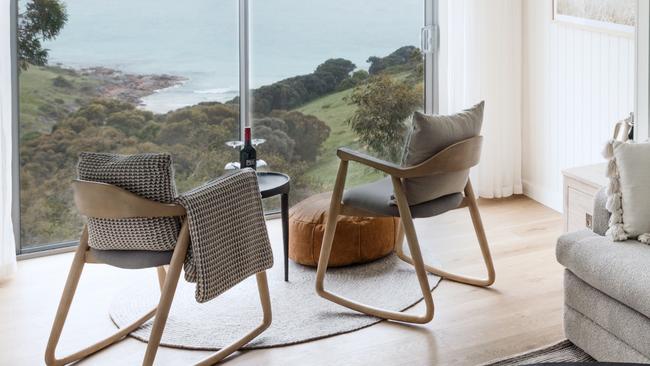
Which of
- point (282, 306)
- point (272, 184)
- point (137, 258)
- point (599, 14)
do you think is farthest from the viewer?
point (599, 14)

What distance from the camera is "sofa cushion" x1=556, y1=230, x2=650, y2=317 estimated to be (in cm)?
305

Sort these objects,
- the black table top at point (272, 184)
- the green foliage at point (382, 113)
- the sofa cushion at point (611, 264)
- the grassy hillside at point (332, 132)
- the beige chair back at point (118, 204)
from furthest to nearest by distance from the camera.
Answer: the green foliage at point (382, 113)
the grassy hillside at point (332, 132)
the black table top at point (272, 184)
the beige chair back at point (118, 204)
the sofa cushion at point (611, 264)

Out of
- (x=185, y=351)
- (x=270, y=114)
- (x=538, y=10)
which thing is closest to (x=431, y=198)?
(x=185, y=351)

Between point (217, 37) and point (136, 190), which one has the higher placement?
point (217, 37)

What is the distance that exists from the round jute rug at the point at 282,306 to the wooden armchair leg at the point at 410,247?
0.03 metres

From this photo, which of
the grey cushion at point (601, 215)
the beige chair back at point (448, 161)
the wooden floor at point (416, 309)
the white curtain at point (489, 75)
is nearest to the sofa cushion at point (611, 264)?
the grey cushion at point (601, 215)

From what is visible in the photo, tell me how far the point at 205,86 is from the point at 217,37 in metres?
0.27

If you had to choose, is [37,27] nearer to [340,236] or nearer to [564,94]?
[340,236]

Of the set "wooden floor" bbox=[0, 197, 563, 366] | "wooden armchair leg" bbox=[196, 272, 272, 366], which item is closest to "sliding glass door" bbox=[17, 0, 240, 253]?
"wooden floor" bbox=[0, 197, 563, 366]

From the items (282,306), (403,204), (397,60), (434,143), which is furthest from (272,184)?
(397,60)

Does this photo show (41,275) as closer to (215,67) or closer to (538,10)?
(215,67)

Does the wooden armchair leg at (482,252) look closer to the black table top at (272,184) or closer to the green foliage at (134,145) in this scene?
the black table top at (272,184)

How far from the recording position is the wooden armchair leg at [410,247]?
3.77m

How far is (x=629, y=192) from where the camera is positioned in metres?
3.37
